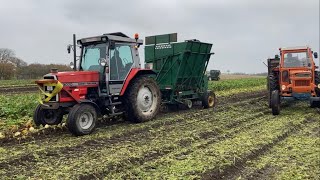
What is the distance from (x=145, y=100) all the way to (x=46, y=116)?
2.77m

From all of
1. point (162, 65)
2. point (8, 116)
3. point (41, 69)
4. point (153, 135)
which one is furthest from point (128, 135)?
point (41, 69)

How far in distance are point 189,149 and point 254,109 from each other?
7007 millimetres

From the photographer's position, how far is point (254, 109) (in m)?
13.2

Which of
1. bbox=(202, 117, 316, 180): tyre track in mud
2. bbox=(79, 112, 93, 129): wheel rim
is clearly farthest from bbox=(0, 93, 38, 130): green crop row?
bbox=(202, 117, 316, 180): tyre track in mud

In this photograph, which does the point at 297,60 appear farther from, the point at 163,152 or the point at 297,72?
the point at 163,152

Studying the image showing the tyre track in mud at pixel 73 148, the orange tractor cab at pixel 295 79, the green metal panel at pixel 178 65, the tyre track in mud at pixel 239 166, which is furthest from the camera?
the green metal panel at pixel 178 65

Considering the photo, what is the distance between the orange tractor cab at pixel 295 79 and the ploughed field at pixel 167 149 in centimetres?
179

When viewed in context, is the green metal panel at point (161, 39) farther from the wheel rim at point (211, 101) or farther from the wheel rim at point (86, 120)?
the wheel rim at point (86, 120)

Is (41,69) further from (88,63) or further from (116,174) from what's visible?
(116,174)

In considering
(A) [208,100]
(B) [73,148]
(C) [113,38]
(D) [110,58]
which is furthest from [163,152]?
(A) [208,100]

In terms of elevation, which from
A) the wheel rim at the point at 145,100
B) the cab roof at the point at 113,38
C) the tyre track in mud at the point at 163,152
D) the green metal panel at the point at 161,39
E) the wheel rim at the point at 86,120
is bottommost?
the tyre track in mud at the point at 163,152

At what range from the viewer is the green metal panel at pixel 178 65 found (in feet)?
40.9

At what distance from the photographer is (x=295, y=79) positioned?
40.5 feet

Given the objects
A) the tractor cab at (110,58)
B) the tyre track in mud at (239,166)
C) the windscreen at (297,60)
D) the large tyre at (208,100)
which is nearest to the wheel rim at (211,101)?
the large tyre at (208,100)
